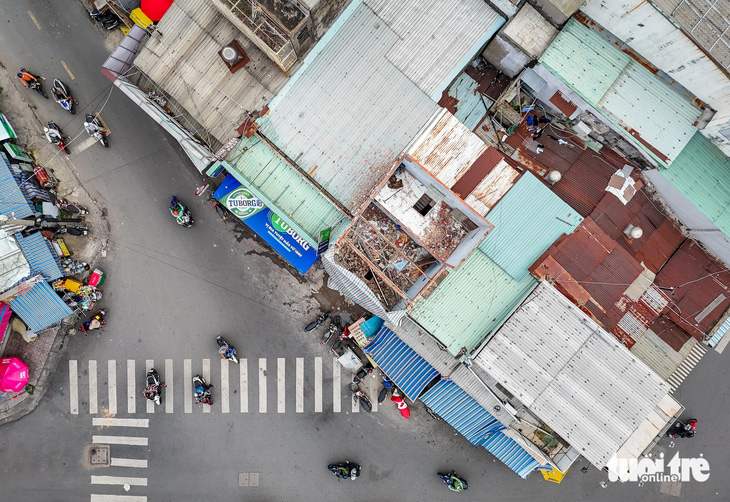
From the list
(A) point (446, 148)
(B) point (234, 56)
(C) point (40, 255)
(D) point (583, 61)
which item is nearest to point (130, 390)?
(C) point (40, 255)

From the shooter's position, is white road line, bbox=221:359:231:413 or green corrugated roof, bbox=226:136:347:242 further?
white road line, bbox=221:359:231:413

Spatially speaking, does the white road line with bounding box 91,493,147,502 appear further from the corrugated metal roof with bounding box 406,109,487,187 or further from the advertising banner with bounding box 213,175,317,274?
the corrugated metal roof with bounding box 406,109,487,187

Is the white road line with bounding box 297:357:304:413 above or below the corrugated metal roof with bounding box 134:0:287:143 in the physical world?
below

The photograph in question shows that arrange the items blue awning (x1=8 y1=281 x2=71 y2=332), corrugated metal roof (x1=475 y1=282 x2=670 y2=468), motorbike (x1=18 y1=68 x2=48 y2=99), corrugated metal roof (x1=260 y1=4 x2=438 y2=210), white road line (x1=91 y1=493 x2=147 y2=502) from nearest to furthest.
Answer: corrugated metal roof (x1=475 y1=282 x2=670 y2=468)
corrugated metal roof (x1=260 y1=4 x2=438 y2=210)
blue awning (x1=8 y1=281 x2=71 y2=332)
motorbike (x1=18 y1=68 x2=48 y2=99)
white road line (x1=91 y1=493 x2=147 y2=502)

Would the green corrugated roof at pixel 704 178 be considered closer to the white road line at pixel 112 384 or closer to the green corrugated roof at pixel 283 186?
the green corrugated roof at pixel 283 186

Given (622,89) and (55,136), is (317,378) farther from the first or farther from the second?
(622,89)

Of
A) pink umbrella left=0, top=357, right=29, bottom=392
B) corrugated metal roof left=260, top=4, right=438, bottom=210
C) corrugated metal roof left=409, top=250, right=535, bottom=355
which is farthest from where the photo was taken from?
pink umbrella left=0, top=357, right=29, bottom=392

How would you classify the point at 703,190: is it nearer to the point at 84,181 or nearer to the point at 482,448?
the point at 482,448

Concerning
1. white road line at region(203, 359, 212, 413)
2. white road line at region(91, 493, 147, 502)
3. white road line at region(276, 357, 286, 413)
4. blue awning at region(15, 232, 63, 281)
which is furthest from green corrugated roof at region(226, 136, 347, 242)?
white road line at region(91, 493, 147, 502)

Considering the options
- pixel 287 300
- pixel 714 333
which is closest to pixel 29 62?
pixel 287 300
